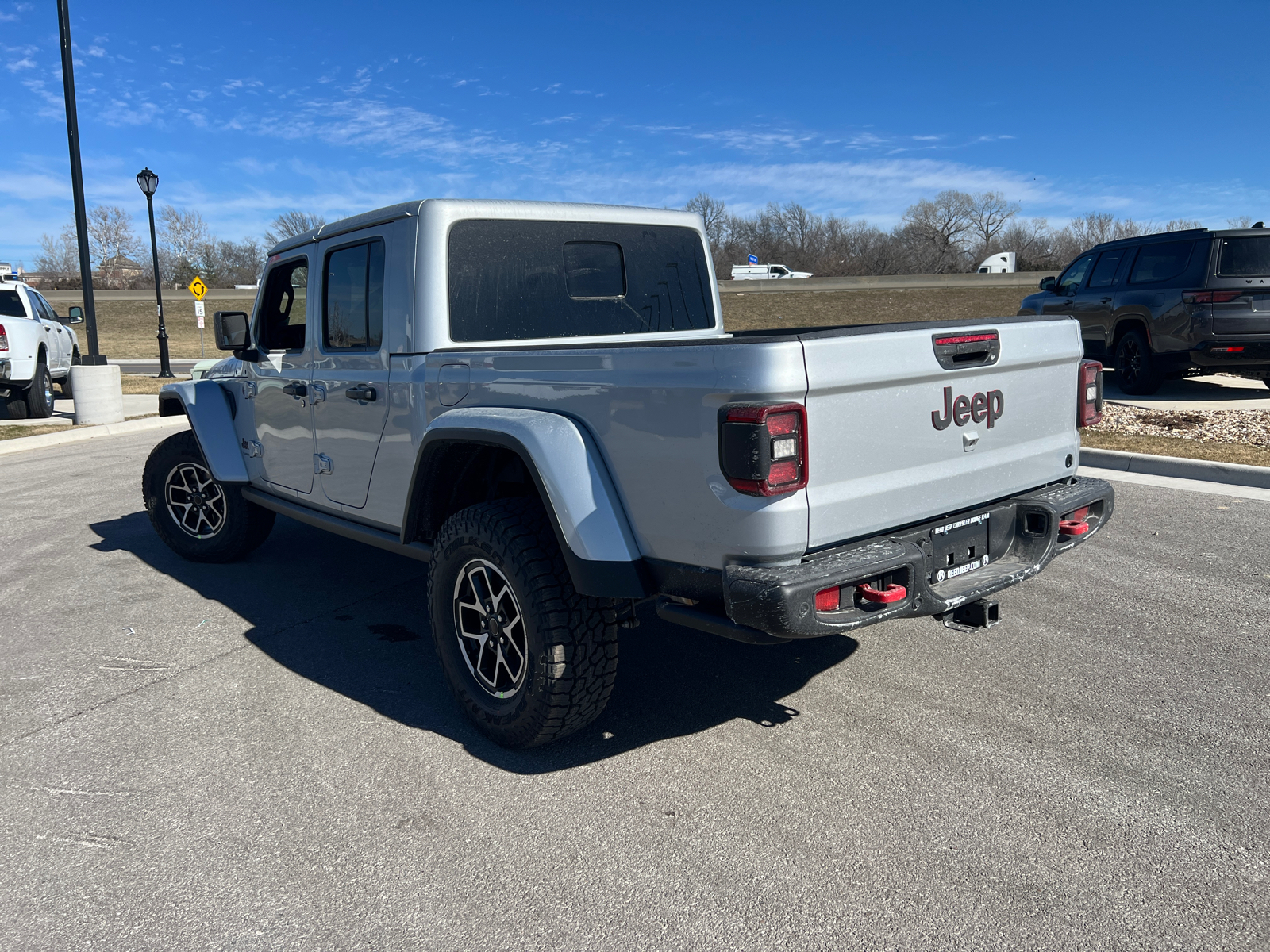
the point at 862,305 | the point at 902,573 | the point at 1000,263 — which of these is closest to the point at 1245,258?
the point at 902,573

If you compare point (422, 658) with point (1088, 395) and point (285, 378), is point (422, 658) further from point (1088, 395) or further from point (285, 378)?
point (1088, 395)

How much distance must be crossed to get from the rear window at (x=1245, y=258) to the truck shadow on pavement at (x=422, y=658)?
9.00 metres

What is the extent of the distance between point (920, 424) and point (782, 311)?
4197 centimetres

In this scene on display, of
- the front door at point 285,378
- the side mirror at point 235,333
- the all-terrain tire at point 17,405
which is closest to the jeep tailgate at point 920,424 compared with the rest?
the front door at point 285,378

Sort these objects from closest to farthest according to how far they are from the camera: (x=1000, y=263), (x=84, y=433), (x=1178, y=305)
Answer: (x=1178, y=305), (x=84, y=433), (x=1000, y=263)

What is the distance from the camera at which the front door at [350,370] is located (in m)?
4.15

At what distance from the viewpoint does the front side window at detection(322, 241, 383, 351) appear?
4.17 m

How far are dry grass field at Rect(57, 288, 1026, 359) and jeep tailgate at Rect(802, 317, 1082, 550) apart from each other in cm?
3361

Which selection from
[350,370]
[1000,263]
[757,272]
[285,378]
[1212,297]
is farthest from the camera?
[757,272]

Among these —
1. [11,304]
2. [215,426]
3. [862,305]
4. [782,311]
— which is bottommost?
[215,426]

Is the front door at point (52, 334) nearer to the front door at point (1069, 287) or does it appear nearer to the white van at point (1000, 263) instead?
the front door at point (1069, 287)

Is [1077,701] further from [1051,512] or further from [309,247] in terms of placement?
[309,247]

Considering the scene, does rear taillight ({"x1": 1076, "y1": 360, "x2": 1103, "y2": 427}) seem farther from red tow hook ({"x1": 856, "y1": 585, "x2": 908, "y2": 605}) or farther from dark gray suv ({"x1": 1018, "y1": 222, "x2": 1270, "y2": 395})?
dark gray suv ({"x1": 1018, "y1": 222, "x2": 1270, "y2": 395})

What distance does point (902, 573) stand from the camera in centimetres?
297
